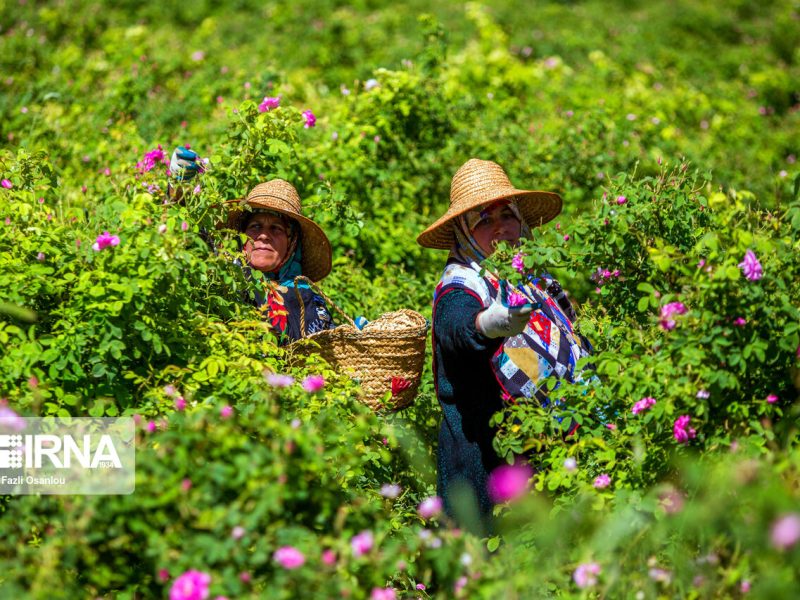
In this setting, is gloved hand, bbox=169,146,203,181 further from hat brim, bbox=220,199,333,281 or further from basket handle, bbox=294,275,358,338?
basket handle, bbox=294,275,358,338

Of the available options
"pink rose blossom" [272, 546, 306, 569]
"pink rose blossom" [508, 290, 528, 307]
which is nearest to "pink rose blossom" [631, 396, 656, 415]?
"pink rose blossom" [508, 290, 528, 307]

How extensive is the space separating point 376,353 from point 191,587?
1.55 meters

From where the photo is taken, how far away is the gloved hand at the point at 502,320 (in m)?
2.68

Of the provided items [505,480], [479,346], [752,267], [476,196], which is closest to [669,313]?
[752,267]

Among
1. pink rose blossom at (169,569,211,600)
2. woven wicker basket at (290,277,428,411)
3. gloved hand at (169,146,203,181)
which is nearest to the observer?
pink rose blossom at (169,569,211,600)

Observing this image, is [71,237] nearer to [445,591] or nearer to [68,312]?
[68,312]

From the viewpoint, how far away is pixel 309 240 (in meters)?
3.94

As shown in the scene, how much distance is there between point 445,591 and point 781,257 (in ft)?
4.35

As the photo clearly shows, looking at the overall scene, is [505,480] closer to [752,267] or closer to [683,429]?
[683,429]

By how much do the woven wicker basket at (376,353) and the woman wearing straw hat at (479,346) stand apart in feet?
0.55

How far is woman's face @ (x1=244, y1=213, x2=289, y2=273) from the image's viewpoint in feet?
12.3

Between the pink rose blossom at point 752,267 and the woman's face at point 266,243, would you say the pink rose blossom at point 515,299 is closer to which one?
the pink rose blossom at point 752,267

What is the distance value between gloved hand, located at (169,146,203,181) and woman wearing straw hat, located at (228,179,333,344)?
0.22 m

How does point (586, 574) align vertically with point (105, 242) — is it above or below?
below
